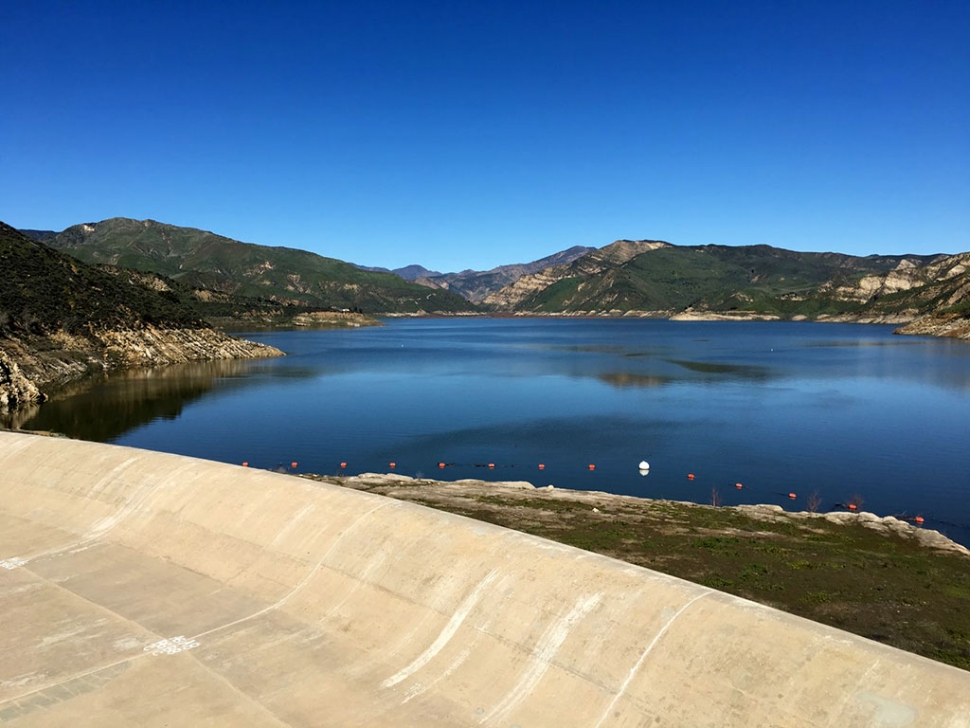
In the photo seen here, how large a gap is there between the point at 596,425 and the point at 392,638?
147ft

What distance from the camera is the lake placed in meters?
39.7

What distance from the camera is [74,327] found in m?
87.2

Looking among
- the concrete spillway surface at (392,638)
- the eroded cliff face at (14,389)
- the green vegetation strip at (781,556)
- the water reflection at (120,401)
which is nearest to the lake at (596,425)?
the water reflection at (120,401)

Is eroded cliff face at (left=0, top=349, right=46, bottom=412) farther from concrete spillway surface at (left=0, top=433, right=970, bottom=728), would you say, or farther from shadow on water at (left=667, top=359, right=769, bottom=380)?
shadow on water at (left=667, top=359, right=769, bottom=380)

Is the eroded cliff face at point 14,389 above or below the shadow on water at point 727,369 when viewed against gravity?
above

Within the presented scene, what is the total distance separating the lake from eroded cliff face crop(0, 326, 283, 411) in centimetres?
384

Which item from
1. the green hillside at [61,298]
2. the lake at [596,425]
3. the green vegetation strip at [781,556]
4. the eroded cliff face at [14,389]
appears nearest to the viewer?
the green vegetation strip at [781,556]

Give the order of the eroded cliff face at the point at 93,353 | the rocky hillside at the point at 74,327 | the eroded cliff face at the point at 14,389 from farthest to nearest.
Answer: the rocky hillside at the point at 74,327 < the eroded cliff face at the point at 93,353 < the eroded cliff face at the point at 14,389

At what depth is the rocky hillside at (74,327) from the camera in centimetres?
7406

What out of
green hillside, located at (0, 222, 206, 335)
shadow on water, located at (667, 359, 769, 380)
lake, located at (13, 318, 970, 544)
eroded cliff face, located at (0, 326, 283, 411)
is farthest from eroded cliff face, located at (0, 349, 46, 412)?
shadow on water, located at (667, 359, 769, 380)

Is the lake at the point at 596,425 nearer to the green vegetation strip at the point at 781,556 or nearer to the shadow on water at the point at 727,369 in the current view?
the shadow on water at the point at 727,369

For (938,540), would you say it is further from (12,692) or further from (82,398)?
(82,398)

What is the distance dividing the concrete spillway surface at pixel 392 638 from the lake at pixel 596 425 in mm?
23057

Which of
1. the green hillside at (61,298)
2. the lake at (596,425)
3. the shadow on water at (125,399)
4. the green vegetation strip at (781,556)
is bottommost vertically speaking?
the lake at (596,425)
